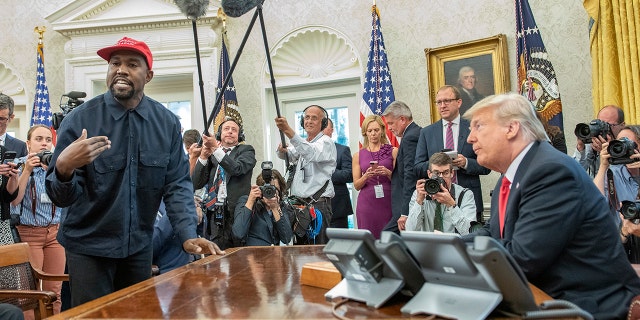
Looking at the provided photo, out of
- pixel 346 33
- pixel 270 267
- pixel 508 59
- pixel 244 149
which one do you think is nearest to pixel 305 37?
pixel 346 33

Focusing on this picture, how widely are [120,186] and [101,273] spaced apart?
329 mm

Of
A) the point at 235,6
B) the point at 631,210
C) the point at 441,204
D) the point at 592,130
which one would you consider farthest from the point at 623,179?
the point at 235,6

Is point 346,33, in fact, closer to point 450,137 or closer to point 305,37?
point 305,37

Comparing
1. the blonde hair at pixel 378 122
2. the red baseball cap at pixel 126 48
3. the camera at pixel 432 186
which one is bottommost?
the camera at pixel 432 186

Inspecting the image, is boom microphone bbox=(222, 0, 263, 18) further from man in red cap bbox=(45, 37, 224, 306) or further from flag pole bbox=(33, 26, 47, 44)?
flag pole bbox=(33, 26, 47, 44)

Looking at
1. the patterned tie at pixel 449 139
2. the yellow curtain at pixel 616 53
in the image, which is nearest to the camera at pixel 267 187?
the patterned tie at pixel 449 139

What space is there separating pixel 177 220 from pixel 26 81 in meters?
5.72

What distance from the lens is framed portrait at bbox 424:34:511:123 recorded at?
5680mm

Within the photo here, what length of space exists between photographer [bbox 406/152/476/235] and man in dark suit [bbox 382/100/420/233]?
0.35 meters

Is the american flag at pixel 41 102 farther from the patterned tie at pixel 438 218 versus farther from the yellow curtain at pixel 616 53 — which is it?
the yellow curtain at pixel 616 53

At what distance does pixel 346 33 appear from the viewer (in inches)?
254

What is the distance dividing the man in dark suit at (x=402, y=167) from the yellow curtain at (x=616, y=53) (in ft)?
5.62

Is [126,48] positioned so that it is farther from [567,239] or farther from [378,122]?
[378,122]

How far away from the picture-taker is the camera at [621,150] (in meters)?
2.97
